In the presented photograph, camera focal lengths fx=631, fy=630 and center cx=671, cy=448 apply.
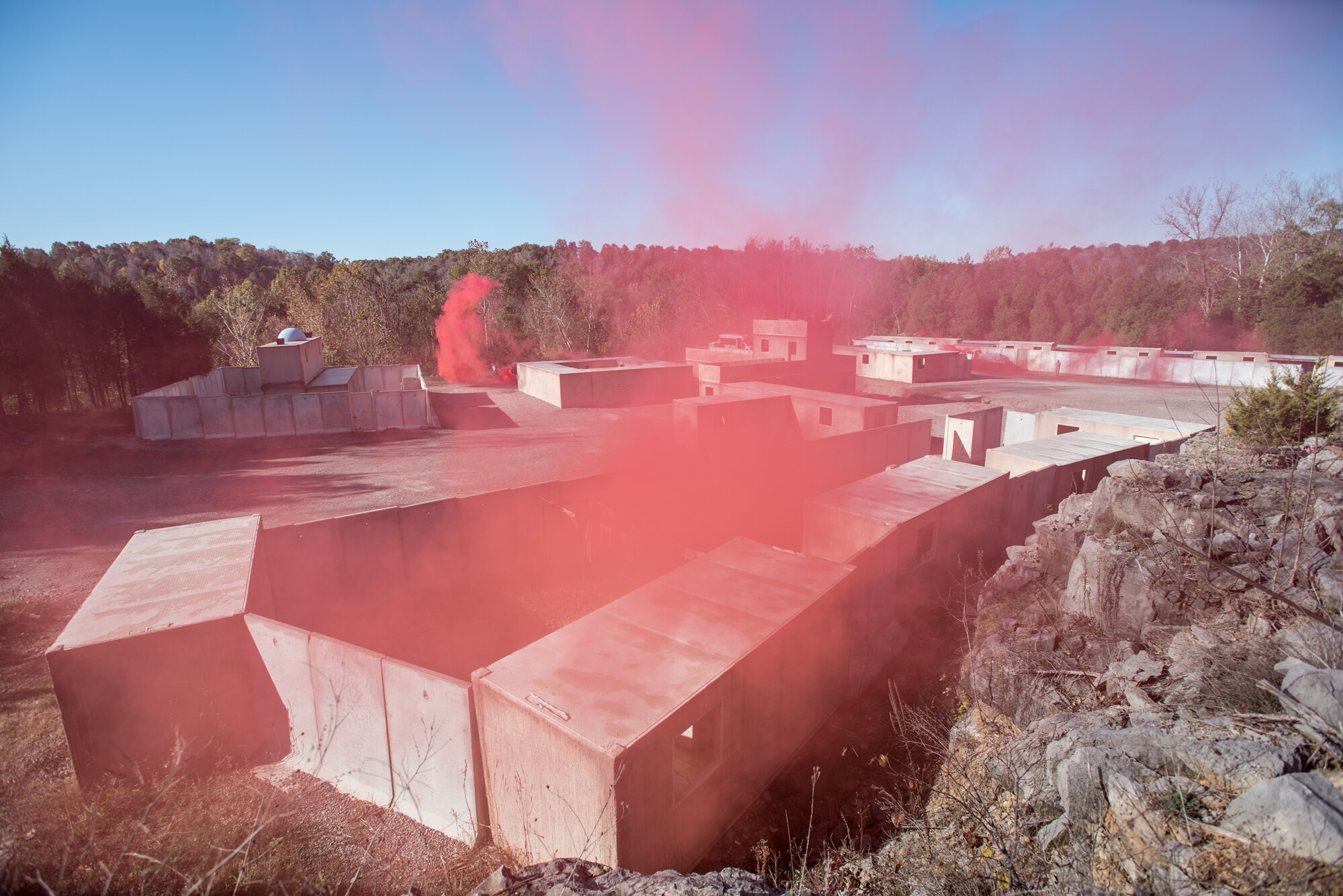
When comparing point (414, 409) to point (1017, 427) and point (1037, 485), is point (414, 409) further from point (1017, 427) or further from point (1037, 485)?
point (1017, 427)

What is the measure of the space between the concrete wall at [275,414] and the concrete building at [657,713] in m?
16.5

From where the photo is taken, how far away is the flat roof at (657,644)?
15.5 feet

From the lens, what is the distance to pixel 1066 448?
13836mm

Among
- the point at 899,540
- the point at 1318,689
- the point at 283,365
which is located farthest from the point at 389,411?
the point at 1318,689

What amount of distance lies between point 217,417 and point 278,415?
1.61 metres

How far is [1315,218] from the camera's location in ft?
132

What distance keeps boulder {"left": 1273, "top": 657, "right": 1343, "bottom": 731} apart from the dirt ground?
3.36m

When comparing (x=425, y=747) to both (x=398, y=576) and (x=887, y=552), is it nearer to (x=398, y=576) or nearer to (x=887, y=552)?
(x=398, y=576)

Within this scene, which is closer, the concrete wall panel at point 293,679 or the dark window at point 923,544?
the concrete wall panel at point 293,679

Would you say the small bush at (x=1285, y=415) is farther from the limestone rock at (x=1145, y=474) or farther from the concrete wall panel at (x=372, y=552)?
the concrete wall panel at (x=372, y=552)

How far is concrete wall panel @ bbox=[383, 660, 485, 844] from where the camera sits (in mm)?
5156

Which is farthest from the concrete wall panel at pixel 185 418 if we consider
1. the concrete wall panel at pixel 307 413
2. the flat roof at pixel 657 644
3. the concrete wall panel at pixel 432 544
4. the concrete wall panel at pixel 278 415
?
the flat roof at pixel 657 644

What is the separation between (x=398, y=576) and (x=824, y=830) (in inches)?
270

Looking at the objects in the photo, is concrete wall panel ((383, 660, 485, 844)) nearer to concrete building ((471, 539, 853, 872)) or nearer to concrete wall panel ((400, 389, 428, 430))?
concrete building ((471, 539, 853, 872))
